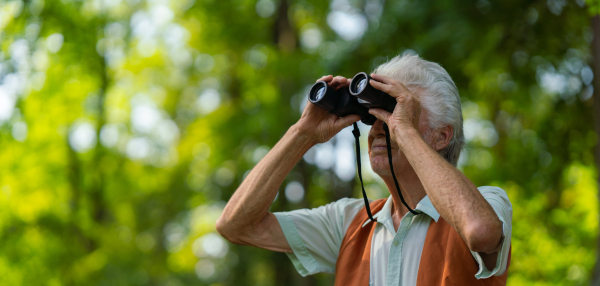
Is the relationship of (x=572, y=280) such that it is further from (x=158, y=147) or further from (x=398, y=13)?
(x=158, y=147)

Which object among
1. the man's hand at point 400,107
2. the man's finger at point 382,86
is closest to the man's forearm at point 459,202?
the man's hand at point 400,107

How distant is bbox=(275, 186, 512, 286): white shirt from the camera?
5.39 ft

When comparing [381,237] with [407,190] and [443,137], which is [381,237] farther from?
[443,137]

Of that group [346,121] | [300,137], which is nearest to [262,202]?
[300,137]

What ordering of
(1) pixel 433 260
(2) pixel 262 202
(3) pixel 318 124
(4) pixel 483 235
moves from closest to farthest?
(4) pixel 483 235 → (1) pixel 433 260 → (2) pixel 262 202 → (3) pixel 318 124

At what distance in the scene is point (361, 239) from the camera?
1.98 m

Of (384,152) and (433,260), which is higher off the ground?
(384,152)

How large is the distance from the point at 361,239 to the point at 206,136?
24.4 feet

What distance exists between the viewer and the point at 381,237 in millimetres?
1895

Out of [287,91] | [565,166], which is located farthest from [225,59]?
[565,166]

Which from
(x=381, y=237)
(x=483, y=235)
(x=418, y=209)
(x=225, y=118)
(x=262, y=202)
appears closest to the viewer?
(x=483, y=235)

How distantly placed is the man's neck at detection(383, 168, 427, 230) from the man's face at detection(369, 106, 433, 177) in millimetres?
30

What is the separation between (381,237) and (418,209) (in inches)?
7.6

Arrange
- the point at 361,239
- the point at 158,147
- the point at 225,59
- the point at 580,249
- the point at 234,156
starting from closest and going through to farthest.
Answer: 1. the point at 361,239
2. the point at 580,249
3. the point at 234,156
4. the point at 225,59
5. the point at 158,147
